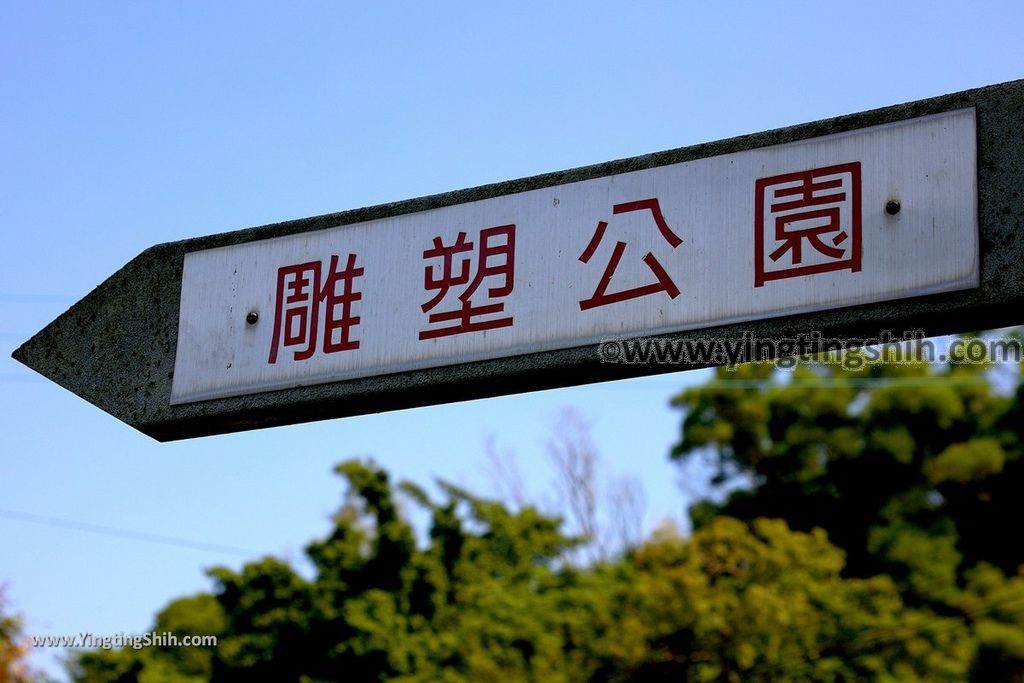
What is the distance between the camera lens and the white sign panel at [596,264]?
1841 mm

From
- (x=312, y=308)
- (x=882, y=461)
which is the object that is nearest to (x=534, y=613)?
(x=882, y=461)

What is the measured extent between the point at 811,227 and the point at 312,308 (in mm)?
824

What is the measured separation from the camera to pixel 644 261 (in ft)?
6.48

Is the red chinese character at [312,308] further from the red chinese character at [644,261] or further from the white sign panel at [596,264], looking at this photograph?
the red chinese character at [644,261]

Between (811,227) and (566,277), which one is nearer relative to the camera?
(811,227)

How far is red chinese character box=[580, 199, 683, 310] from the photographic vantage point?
195 cm

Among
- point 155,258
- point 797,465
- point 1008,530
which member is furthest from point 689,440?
point 155,258

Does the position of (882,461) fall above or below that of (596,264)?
above

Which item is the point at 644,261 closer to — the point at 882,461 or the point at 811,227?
the point at 811,227

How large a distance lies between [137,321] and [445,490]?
1284cm

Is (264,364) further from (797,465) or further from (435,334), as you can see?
(797,465)

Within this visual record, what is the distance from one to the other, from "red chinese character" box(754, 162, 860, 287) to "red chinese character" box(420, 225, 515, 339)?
1.32ft

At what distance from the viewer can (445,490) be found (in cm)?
1503

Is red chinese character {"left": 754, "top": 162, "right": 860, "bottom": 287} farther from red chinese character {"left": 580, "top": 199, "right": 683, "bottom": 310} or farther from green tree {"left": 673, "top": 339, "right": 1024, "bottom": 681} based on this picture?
green tree {"left": 673, "top": 339, "right": 1024, "bottom": 681}
